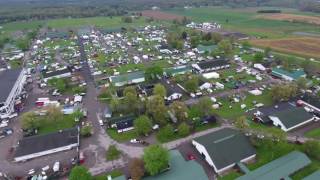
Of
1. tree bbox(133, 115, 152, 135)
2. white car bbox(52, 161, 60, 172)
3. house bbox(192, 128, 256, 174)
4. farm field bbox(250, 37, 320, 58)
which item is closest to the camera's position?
house bbox(192, 128, 256, 174)

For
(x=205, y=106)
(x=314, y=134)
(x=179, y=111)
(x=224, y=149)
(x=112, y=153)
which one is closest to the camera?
(x=224, y=149)

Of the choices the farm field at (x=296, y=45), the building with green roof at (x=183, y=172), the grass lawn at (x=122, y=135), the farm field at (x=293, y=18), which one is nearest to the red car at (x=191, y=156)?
the building with green roof at (x=183, y=172)

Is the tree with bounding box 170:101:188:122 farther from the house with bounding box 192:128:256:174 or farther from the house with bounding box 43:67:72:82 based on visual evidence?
the house with bounding box 43:67:72:82

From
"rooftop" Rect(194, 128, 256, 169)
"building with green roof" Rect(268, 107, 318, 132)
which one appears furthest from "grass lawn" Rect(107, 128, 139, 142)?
"building with green roof" Rect(268, 107, 318, 132)

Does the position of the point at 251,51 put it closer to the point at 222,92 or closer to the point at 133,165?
the point at 222,92

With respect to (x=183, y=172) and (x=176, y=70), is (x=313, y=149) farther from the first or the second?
(x=176, y=70)

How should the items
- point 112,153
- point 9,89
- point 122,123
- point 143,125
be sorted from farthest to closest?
point 9,89, point 122,123, point 143,125, point 112,153

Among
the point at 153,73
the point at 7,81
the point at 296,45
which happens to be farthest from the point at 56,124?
the point at 296,45
